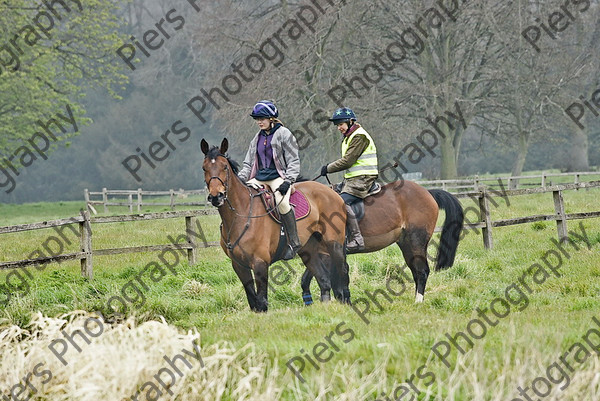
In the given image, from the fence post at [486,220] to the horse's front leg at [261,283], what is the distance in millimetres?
7450

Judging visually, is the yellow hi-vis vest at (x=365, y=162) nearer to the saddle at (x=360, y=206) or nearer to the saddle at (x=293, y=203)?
the saddle at (x=360, y=206)

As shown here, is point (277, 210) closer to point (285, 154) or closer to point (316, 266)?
point (285, 154)

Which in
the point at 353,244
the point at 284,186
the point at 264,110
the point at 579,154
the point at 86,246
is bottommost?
the point at 579,154

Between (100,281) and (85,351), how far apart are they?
653cm

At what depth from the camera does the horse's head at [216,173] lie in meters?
7.83

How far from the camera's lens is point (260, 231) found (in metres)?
8.46

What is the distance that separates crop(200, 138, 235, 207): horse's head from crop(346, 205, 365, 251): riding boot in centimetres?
260

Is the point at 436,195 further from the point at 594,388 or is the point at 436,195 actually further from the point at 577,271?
the point at 594,388

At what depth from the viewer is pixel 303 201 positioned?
29.8ft

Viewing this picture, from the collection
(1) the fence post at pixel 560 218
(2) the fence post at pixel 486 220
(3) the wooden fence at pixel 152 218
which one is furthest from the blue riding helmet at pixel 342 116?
(1) the fence post at pixel 560 218

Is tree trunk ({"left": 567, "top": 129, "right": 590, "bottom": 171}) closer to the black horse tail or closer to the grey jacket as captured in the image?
the black horse tail

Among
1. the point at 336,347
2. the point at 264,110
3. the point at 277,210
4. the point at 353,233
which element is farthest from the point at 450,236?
the point at 336,347

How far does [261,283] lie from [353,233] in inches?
86.6

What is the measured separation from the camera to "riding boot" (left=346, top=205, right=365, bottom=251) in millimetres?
10070
